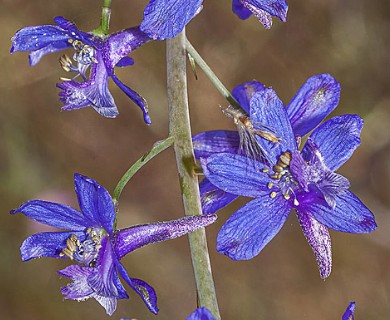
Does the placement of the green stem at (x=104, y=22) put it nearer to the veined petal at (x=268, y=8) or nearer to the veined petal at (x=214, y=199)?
the veined petal at (x=268, y=8)

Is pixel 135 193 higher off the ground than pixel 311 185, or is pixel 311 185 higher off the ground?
pixel 135 193

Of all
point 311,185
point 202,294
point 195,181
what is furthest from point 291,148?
point 202,294

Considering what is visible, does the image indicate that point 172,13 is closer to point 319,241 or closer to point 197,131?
point 319,241

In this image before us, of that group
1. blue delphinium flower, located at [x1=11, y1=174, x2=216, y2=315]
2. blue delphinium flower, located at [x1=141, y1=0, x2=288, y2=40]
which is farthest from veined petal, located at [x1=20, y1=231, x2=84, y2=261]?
blue delphinium flower, located at [x1=141, y1=0, x2=288, y2=40]

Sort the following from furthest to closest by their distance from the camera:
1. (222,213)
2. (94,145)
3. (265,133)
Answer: (94,145) < (222,213) < (265,133)

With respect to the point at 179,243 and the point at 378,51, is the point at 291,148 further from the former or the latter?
the point at 378,51

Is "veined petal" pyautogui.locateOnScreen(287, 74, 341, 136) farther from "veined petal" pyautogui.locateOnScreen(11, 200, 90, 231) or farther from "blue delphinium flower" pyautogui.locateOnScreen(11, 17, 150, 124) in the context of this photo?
"veined petal" pyautogui.locateOnScreen(11, 200, 90, 231)

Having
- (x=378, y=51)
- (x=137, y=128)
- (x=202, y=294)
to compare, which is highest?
(x=137, y=128)
